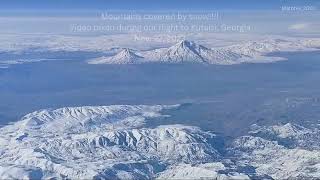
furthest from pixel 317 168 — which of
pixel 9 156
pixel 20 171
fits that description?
pixel 9 156

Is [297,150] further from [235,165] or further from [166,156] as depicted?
[166,156]

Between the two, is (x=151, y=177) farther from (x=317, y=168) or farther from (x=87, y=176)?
(x=317, y=168)

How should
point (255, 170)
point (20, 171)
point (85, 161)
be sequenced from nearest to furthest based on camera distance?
1. point (20, 171)
2. point (255, 170)
3. point (85, 161)

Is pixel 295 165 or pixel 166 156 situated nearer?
pixel 295 165

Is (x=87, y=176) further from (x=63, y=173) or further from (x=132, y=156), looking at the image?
(x=132, y=156)

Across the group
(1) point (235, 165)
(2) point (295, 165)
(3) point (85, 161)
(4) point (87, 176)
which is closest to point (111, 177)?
(4) point (87, 176)

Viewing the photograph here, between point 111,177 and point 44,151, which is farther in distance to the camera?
point 44,151

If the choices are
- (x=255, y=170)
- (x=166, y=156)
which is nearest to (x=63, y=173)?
(x=166, y=156)

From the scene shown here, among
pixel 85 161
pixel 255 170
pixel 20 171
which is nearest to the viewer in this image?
Answer: pixel 20 171
